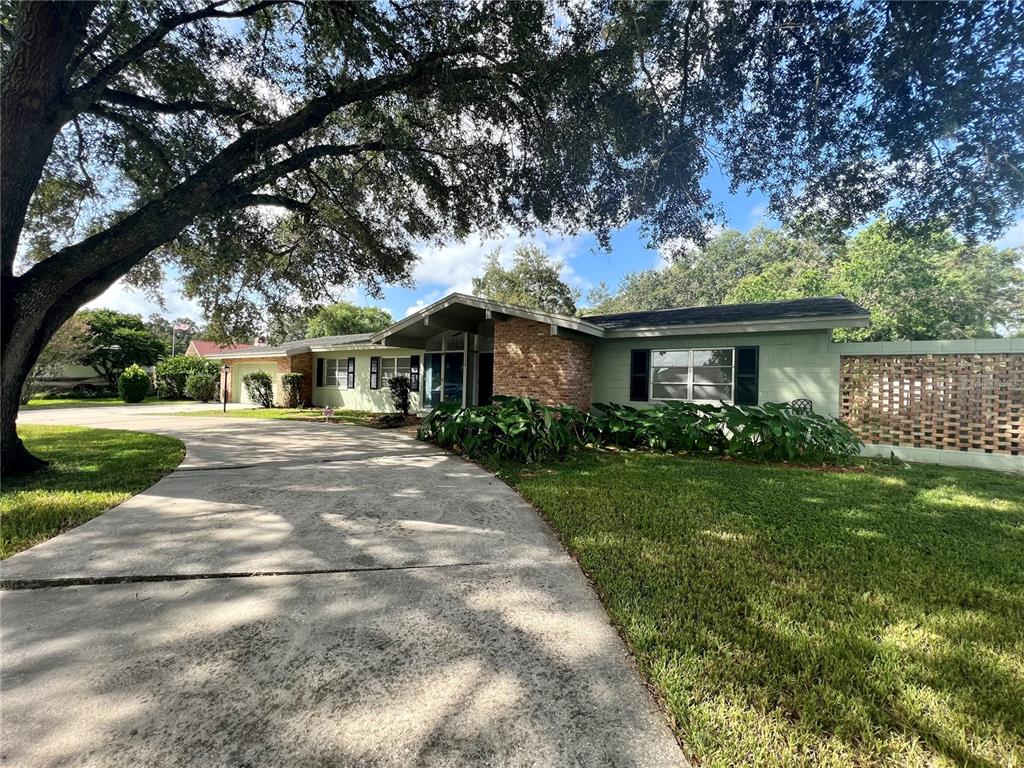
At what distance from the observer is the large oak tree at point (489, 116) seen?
17.7 feet

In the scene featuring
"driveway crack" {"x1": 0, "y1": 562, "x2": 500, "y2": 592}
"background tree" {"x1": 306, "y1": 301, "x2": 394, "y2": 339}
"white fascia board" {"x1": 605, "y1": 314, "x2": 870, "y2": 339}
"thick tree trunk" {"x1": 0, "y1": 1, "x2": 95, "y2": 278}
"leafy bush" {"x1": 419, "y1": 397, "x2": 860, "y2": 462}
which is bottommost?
"driveway crack" {"x1": 0, "y1": 562, "x2": 500, "y2": 592}

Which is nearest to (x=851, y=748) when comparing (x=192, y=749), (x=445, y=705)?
(x=445, y=705)

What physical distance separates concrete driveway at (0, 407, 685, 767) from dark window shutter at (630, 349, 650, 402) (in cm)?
682

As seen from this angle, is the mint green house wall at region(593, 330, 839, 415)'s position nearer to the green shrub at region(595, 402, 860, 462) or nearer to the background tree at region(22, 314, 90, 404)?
the green shrub at region(595, 402, 860, 462)

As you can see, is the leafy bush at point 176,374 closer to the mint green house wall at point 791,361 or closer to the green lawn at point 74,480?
the green lawn at point 74,480

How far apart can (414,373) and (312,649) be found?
13946 millimetres

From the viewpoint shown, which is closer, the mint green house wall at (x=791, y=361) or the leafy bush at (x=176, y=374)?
the mint green house wall at (x=791, y=361)

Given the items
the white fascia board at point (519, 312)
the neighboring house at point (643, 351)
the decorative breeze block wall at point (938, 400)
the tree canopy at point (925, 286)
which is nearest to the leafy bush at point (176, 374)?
the neighboring house at point (643, 351)

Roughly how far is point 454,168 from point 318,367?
13.1 meters

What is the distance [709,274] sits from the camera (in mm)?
38000

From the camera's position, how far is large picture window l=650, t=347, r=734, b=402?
929 centimetres

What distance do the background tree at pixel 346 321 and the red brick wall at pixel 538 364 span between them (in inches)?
1160

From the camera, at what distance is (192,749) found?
1.54 m

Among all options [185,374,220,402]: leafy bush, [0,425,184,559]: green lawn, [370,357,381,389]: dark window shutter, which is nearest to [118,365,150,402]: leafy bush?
[185,374,220,402]: leafy bush
